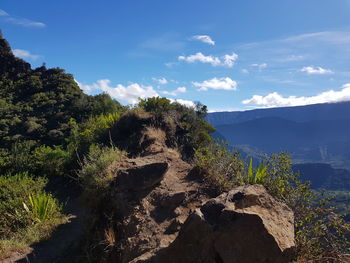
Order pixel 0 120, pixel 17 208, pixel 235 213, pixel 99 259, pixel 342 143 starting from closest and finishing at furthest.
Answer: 1. pixel 235 213
2. pixel 99 259
3. pixel 17 208
4. pixel 0 120
5. pixel 342 143

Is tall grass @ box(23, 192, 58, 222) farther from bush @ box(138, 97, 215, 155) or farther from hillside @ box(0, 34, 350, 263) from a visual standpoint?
bush @ box(138, 97, 215, 155)

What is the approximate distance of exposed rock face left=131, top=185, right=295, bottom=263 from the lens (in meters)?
2.77

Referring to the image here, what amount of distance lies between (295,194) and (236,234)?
6.10 feet

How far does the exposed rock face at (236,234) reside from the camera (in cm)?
277

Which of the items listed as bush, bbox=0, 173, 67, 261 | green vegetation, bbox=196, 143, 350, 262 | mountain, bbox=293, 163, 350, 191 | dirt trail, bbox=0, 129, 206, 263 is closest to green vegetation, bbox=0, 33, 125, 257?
bush, bbox=0, 173, 67, 261

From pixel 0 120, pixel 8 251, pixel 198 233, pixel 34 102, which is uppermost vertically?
pixel 34 102

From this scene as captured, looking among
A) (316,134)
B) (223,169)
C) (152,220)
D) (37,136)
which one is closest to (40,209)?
(152,220)

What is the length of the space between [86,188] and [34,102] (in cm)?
2465

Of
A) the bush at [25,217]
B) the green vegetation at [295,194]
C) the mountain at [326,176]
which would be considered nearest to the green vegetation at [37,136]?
the bush at [25,217]

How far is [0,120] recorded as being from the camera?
2331 centimetres

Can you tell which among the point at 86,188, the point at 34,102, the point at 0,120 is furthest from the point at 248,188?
the point at 34,102

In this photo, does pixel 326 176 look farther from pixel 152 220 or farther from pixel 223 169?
pixel 152 220

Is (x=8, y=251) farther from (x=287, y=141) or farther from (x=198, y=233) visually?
(x=287, y=141)

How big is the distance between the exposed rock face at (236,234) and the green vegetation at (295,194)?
577mm
